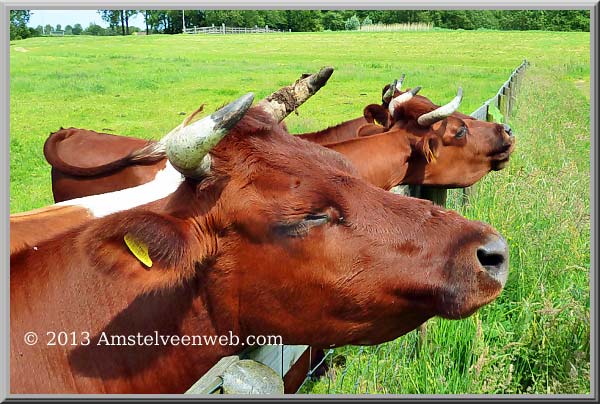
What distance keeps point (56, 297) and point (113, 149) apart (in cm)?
453

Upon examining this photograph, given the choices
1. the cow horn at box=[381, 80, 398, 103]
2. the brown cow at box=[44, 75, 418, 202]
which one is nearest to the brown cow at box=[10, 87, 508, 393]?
the brown cow at box=[44, 75, 418, 202]

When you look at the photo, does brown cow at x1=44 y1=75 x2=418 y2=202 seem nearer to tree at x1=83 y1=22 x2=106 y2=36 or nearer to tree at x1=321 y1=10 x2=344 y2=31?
tree at x1=83 y1=22 x2=106 y2=36

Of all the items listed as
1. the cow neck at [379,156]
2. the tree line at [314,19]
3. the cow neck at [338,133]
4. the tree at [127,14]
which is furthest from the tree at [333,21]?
the cow neck at [338,133]

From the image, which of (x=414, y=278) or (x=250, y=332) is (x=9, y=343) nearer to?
(x=250, y=332)

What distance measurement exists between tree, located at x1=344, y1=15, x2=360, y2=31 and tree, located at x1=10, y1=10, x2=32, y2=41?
1.89 m

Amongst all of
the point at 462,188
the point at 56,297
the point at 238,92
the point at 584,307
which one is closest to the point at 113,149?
the point at 238,92

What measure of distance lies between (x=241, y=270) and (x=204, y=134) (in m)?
0.61

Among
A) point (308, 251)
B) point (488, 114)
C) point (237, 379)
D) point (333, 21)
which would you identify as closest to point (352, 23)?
point (333, 21)

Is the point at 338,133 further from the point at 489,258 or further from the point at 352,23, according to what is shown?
the point at 489,258

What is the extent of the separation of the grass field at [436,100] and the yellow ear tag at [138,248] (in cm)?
161

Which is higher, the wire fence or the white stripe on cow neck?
the white stripe on cow neck

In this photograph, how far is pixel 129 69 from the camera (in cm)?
655

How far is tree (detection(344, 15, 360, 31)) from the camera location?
4.23 metres

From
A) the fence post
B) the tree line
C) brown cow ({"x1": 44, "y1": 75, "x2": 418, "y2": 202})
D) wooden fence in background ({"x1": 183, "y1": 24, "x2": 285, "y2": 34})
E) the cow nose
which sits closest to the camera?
the fence post
